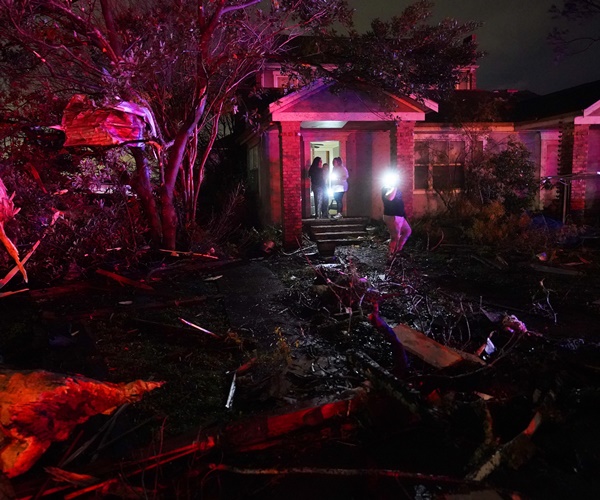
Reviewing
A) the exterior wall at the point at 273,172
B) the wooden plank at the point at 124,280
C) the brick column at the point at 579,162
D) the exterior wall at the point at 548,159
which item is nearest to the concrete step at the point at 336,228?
the exterior wall at the point at 273,172

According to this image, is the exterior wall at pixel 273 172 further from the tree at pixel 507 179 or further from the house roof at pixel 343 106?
the tree at pixel 507 179

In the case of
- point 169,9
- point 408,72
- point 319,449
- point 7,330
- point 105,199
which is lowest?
point 319,449

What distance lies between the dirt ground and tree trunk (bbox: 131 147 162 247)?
2.74 meters

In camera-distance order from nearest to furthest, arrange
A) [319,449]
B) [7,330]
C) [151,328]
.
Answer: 1. [319,449]
2. [7,330]
3. [151,328]

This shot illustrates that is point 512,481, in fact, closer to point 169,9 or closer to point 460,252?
point 460,252

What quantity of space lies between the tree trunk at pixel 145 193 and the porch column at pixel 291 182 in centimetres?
328

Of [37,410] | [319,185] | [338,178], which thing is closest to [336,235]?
[319,185]

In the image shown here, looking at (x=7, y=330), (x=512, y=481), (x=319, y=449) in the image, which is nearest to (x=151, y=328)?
(x=7, y=330)

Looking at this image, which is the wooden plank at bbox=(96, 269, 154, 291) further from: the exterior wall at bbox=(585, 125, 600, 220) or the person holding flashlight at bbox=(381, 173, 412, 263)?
the exterior wall at bbox=(585, 125, 600, 220)

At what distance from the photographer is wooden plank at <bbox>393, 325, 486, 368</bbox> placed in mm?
4375

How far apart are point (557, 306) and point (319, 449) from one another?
4962 mm

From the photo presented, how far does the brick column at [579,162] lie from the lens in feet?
43.0

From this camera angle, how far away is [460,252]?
10.5 meters

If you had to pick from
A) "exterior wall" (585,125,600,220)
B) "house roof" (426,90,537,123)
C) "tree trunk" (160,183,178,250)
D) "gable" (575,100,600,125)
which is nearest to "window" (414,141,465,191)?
"house roof" (426,90,537,123)
